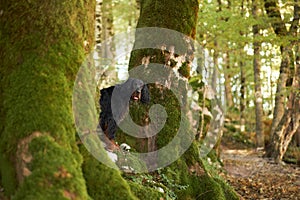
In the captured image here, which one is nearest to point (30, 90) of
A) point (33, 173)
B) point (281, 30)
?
point (33, 173)

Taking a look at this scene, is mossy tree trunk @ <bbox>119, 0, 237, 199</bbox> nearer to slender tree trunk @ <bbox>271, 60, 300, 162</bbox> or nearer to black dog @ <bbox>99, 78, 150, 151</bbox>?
black dog @ <bbox>99, 78, 150, 151</bbox>

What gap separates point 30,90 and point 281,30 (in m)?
11.8

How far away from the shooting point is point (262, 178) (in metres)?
10.9

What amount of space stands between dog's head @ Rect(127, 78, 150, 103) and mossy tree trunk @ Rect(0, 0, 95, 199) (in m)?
1.60

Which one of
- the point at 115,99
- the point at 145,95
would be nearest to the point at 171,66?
the point at 145,95

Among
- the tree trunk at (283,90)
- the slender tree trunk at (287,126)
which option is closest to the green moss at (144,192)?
the tree trunk at (283,90)

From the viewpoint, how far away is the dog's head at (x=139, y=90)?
5758 millimetres

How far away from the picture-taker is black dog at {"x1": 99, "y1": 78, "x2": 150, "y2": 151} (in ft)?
18.9

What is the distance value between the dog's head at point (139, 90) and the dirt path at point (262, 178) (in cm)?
311

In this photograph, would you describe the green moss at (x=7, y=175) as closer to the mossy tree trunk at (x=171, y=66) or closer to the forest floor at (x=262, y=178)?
the mossy tree trunk at (x=171, y=66)

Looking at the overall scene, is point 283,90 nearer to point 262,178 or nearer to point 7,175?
point 262,178

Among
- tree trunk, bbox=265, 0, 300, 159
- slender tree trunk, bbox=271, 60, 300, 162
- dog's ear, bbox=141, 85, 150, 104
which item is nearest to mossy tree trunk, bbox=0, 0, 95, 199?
dog's ear, bbox=141, 85, 150, 104

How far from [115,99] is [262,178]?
657cm

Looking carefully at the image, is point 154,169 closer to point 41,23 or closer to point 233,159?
point 41,23
